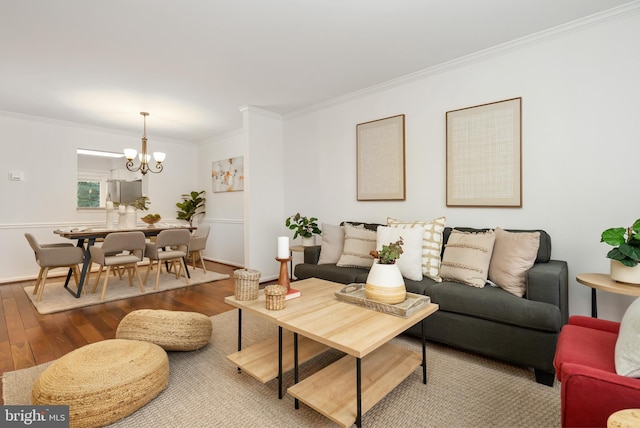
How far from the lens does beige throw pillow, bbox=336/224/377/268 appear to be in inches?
116

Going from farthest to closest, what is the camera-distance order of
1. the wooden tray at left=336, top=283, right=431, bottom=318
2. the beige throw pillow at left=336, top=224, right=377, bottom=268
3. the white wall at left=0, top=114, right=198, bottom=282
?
the white wall at left=0, top=114, right=198, bottom=282, the beige throw pillow at left=336, top=224, right=377, bottom=268, the wooden tray at left=336, top=283, right=431, bottom=318

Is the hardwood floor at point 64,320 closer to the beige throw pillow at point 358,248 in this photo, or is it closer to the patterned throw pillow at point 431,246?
the beige throw pillow at point 358,248

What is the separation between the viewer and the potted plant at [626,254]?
5.77 feet

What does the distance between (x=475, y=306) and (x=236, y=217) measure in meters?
4.43

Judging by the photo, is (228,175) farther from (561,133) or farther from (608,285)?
(608,285)

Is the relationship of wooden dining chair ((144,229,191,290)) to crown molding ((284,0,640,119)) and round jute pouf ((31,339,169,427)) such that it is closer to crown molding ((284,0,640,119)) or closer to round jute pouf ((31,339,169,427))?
round jute pouf ((31,339,169,427))

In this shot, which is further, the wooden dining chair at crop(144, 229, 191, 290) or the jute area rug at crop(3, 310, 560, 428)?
the wooden dining chair at crop(144, 229, 191, 290)

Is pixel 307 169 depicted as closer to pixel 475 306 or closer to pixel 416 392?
pixel 475 306

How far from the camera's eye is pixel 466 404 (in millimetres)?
1684

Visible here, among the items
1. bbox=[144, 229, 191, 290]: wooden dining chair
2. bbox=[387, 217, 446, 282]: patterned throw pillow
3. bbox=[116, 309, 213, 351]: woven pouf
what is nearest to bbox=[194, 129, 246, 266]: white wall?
bbox=[144, 229, 191, 290]: wooden dining chair

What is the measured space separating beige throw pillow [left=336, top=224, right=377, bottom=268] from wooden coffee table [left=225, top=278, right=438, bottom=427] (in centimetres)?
87

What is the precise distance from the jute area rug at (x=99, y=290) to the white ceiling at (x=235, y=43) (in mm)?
2412

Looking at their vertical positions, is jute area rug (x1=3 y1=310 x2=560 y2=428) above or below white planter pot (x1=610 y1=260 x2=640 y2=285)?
below

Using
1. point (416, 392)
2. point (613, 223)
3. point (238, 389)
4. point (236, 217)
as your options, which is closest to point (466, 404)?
point (416, 392)
